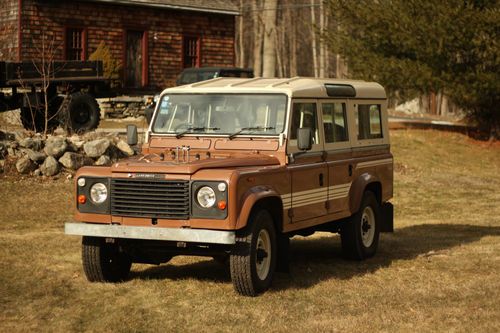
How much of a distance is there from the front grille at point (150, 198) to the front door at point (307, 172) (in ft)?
4.95

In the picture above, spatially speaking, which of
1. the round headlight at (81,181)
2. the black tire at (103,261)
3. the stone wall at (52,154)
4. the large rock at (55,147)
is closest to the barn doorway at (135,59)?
the stone wall at (52,154)

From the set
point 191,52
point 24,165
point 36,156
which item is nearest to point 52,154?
point 36,156

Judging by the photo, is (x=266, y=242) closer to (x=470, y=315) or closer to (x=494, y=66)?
(x=470, y=315)

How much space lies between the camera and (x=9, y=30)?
33.4 m

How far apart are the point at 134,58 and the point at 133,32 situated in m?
1.00

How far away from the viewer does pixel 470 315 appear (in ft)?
28.6

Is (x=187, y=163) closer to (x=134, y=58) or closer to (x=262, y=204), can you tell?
(x=262, y=204)

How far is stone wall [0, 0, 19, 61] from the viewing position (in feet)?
109

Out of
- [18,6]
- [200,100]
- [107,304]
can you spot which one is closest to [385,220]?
[200,100]

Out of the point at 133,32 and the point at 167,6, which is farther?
the point at 133,32

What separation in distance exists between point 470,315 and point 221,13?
100 ft

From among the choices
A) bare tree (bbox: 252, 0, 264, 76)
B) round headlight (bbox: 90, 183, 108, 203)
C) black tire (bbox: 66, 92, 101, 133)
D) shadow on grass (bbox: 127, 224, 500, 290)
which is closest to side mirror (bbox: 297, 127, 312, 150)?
shadow on grass (bbox: 127, 224, 500, 290)

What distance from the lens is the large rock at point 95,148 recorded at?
1972cm

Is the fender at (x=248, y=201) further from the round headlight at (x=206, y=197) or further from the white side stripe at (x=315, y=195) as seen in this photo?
the white side stripe at (x=315, y=195)
